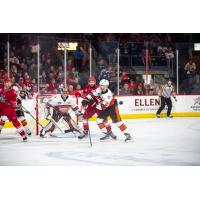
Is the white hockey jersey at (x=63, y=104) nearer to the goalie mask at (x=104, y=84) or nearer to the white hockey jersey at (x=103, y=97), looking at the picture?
the white hockey jersey at (x=103, y=97)

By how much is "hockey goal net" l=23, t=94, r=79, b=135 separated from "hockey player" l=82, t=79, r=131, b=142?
162 mm

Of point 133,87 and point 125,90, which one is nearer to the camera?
point 125,90

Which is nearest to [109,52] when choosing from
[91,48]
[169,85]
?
[91,48]

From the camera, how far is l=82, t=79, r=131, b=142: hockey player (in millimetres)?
6480

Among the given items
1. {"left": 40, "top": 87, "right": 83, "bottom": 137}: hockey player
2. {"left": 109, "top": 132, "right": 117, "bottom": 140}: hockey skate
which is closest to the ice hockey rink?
{"left": 109, "top": 132, "right": 117, "bottom": 140}: hockey skate

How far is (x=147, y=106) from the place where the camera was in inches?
277

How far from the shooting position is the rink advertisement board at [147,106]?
21.4 ft

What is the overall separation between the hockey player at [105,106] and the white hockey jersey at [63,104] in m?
0.09

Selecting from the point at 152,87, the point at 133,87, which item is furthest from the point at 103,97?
the point at 152,87

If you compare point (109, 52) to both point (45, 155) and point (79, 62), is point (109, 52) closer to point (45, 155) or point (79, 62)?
point (79, 62)

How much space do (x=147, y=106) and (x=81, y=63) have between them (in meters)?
0.83

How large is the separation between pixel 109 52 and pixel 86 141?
73 cm

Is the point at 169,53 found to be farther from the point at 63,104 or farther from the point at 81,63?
the point at 63,104

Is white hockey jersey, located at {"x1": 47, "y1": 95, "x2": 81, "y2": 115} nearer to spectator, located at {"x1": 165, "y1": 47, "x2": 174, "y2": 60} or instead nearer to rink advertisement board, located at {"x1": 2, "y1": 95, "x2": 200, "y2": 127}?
rink advertisement board, located at {"x1": 2, "y1": 95, "x2": 200, "y2": 127}
